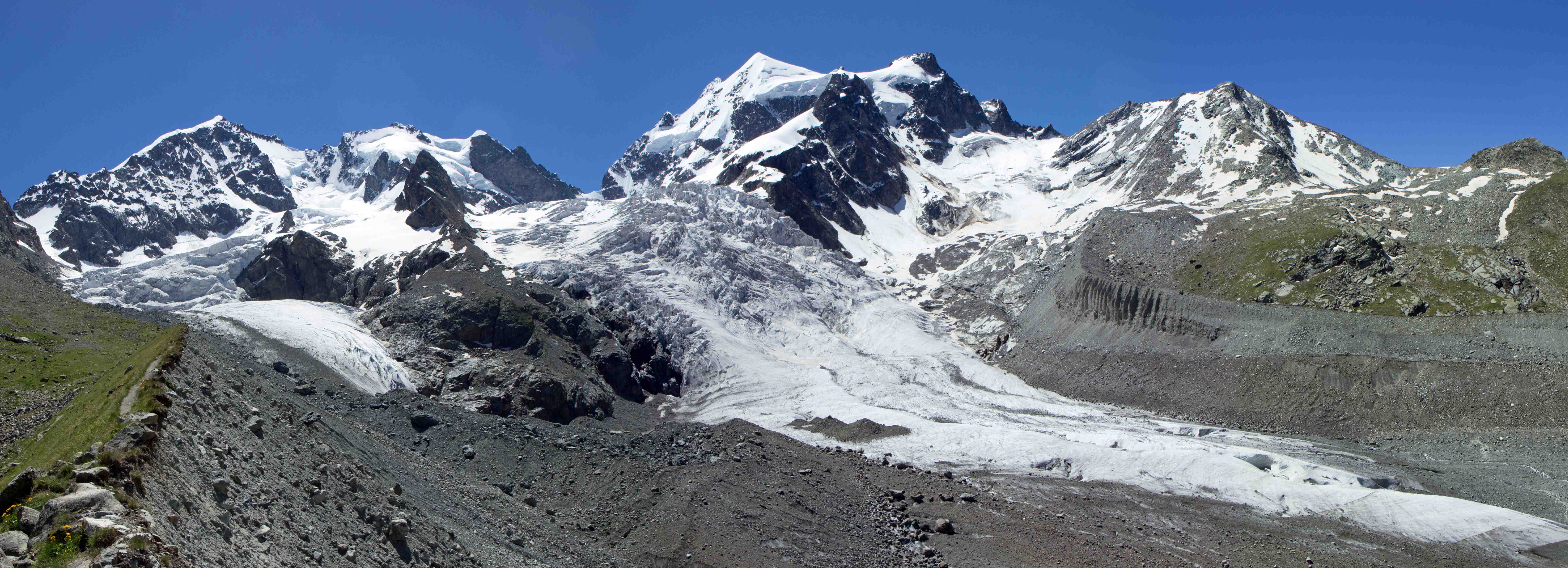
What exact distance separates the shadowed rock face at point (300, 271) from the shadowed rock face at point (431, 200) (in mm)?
13494

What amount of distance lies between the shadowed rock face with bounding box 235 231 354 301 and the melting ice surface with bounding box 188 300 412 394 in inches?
1731

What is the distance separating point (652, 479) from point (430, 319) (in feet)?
174

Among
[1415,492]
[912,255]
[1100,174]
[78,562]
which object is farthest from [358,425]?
[1100,174]

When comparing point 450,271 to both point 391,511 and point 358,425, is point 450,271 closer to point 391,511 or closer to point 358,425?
point 358,425

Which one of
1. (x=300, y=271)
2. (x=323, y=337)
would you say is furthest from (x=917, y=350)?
(x=300, y=271)

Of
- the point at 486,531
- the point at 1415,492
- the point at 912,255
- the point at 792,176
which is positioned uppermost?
the point at 792,176

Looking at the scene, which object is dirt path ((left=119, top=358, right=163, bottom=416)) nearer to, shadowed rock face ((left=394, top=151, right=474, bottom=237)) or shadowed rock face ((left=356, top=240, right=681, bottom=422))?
shadowed rock face ((left=356, top=240, right=681, bottom=422))

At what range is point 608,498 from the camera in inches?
1438

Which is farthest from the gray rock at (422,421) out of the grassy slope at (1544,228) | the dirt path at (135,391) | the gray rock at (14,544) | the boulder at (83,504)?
the grassy slope at (1544,228)

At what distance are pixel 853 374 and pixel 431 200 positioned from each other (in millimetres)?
82442

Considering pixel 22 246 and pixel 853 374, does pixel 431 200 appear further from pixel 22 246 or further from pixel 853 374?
pixel 853 374

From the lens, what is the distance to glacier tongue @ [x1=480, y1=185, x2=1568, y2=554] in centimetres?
4694

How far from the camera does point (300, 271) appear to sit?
124812mm

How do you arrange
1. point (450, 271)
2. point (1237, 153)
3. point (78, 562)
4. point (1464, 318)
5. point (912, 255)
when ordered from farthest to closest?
point (912, 255)
point (1237, 153)
point (450, 271)
point (1464, 318)
point (78, 562)
